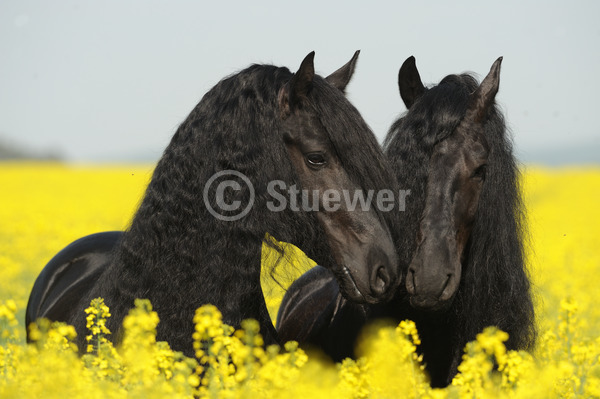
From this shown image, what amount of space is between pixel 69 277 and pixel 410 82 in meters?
3.03

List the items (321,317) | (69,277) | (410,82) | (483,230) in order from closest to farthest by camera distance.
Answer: (483,230), (410,82), (321,317), (69,277)

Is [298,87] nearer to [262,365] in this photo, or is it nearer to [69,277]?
[262,365]

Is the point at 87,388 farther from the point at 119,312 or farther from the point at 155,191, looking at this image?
the point at 155,191

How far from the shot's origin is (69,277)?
219 inches

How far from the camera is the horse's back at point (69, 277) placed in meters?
5.25

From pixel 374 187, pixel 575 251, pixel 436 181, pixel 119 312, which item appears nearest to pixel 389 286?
pixel 374 187

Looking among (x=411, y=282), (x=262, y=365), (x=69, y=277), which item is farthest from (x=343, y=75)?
(x=69, y=277)

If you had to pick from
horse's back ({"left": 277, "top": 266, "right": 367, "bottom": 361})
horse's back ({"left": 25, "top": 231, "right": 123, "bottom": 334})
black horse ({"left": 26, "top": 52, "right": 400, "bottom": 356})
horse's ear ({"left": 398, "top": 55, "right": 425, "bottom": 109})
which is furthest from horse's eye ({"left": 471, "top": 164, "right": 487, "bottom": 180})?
horse's back ({"left": 25, "top": 231, "right": 123, "bottom": 334})

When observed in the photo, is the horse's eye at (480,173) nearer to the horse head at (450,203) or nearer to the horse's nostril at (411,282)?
the horse head at (450,203)

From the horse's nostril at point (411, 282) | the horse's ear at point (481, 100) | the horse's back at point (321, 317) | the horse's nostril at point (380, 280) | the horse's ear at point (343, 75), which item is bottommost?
the horse's back at point (321, 317)

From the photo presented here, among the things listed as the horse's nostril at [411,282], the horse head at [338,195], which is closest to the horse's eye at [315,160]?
the horse head at [338,195]

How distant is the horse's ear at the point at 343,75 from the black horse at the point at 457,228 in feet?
1.50

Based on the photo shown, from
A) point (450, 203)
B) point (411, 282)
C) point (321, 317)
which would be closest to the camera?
point (411, 282)

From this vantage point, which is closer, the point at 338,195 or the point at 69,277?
the point at 338,195
